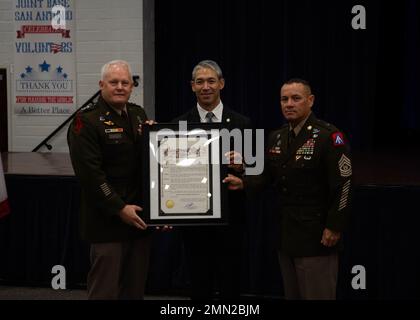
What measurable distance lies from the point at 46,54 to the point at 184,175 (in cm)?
459

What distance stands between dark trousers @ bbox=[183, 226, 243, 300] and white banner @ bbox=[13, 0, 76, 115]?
169 inches

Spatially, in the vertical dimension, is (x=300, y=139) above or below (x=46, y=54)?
below

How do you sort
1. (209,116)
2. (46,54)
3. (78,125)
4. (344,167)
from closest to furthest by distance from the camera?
1. (344,167)
2. (78,125)
3. (209,116)
4. (46,54)

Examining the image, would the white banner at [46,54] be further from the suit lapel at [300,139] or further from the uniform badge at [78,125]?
the suit lapel at [300,139]

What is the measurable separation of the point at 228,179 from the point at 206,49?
4.66 m

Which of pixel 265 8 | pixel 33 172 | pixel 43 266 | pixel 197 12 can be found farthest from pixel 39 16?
pixel 43 266

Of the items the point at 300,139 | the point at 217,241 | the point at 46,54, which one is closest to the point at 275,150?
the point at 300,139

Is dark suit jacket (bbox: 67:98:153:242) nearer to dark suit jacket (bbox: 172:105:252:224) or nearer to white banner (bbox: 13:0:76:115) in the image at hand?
dark suit jacket (bbox: 172:105:252:224)

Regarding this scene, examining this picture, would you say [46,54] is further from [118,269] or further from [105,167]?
[118,269]

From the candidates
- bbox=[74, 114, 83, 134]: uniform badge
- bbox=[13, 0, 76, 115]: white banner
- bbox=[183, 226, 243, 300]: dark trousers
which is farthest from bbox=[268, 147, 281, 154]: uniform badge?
bbox=[13, 0, 76, 115]: white banner

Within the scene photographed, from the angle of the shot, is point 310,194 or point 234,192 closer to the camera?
point 310,194

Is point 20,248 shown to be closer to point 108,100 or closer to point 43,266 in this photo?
point 43,266

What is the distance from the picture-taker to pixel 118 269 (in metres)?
2.56

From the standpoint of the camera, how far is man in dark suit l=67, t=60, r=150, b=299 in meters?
2.44
